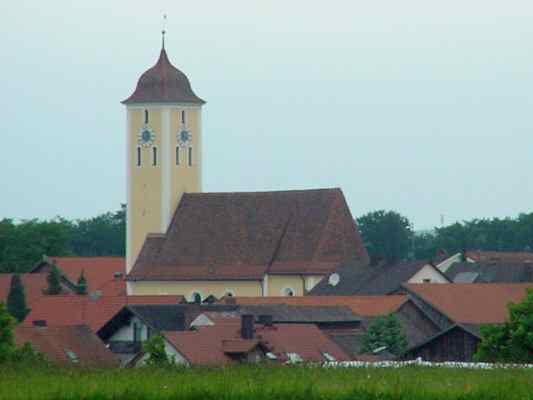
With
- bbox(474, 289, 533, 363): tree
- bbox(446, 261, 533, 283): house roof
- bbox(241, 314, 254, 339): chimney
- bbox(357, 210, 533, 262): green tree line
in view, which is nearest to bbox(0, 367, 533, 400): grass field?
bbox(474, 289, 533, 363): tree

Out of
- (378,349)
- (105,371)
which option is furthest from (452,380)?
(378,349)

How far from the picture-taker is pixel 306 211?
92.2 meters

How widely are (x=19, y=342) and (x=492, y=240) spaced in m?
118

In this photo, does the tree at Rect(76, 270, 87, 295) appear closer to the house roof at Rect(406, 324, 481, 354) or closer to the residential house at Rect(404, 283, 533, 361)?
the residential house at Rect(404, 283, 533, 361)

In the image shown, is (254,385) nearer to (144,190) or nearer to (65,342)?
(65,342)

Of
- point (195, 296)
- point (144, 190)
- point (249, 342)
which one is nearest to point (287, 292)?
point (195, 296)

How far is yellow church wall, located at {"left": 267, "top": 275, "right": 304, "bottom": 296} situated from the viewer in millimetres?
89250

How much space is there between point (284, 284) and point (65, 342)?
3804 cm

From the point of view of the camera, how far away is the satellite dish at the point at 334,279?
8421 cm

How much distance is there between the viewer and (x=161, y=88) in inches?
3659

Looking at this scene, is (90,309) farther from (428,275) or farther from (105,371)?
(105,371)

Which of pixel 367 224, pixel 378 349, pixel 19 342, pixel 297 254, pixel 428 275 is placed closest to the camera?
pixel 19 342

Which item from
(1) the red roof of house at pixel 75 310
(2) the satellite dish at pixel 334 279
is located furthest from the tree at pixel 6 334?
(2) the satellite dish at pixel 334 279

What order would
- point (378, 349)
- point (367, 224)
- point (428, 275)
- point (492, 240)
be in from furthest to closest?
point (492, 240), point (367, 224), point (428, 275), point (378, 349)
